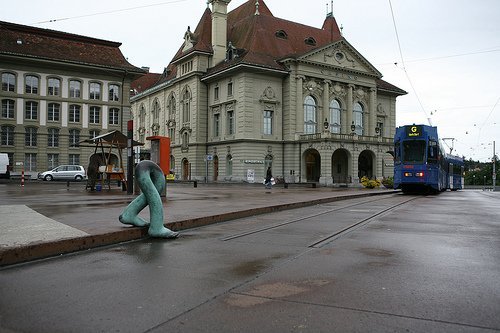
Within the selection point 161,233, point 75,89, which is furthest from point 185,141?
point 161,233

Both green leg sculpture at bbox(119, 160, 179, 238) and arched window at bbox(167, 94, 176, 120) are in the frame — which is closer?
green leg sculpture at bbox(119, 160, 179, 238)

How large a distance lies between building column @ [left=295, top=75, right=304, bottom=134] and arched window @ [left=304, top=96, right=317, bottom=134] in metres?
1.12

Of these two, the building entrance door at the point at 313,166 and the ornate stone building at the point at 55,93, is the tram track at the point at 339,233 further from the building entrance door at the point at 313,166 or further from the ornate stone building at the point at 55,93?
the ornate stone building at the point at 55,93

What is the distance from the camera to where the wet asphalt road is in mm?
3971

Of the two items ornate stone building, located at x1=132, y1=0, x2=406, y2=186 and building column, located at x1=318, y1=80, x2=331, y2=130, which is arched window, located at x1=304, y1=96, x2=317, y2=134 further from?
building column, located at x1=318, y1=80, x2=331, y2=130

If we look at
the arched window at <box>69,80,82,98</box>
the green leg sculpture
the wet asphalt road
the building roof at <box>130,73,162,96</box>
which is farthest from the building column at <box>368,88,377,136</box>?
the green leg sculpture

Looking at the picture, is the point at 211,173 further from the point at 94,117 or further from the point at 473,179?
the point at 473,179

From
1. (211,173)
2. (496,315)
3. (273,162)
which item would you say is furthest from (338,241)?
(211,173)

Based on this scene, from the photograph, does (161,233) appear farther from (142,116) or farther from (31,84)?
(142,116)

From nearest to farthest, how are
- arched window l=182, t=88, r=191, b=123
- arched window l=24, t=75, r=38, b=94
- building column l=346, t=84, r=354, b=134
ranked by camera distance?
arched window l=24, t=75, r=38, b=94, building column l=346, t=84, r=354, b=134, arched window l=182, t=88, r=191, b=123

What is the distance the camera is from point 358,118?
6172cm

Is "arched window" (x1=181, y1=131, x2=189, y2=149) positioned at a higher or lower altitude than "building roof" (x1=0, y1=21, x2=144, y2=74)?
lower

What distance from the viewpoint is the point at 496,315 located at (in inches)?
164

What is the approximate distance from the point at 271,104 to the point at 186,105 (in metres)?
13.7
